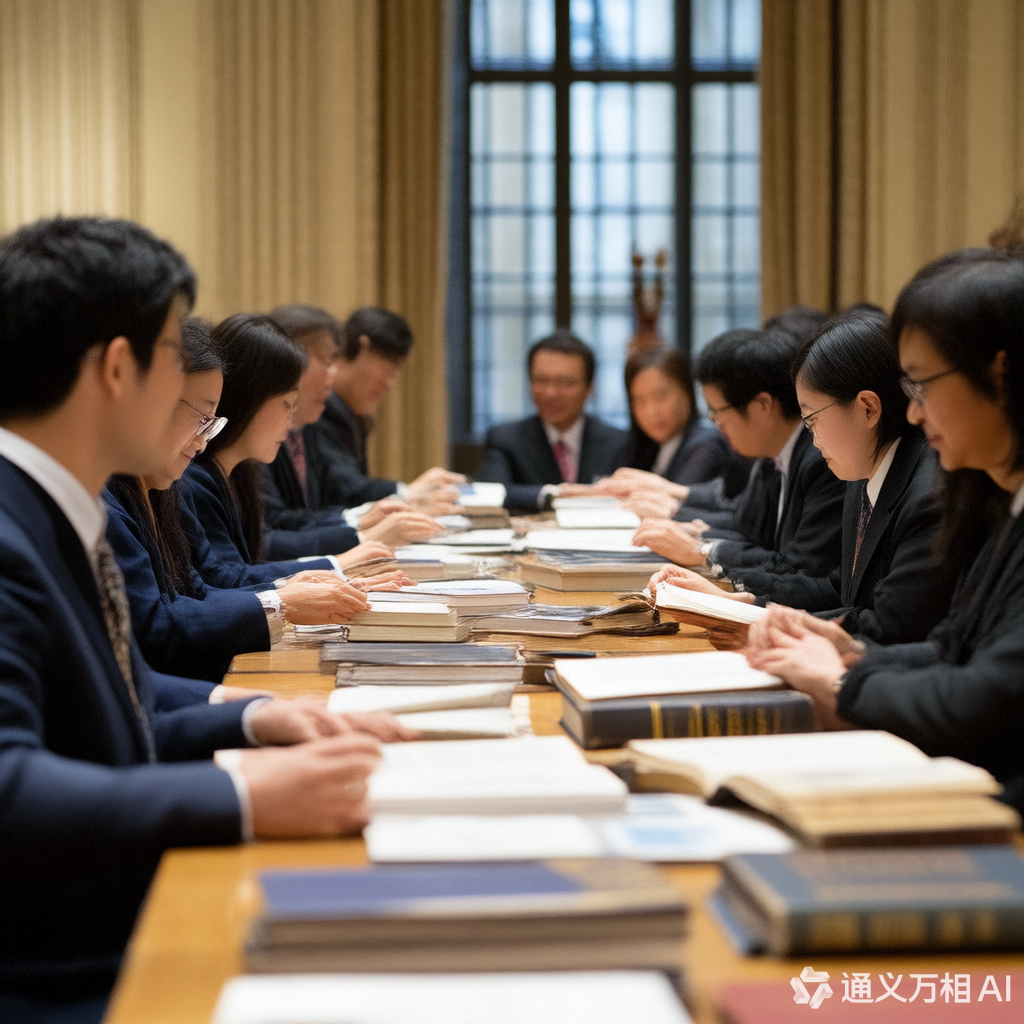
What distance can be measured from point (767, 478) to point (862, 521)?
1.30m

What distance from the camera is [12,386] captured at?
50.8 inches

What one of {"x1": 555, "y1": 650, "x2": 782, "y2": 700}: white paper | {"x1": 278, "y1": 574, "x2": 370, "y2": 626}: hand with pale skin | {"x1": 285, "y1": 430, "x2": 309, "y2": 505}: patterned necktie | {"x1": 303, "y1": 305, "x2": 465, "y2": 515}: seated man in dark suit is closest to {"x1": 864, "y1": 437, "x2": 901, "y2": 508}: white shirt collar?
{"x1": 555, "y1": 650, "x2": 782, "y2": 700}: white paper

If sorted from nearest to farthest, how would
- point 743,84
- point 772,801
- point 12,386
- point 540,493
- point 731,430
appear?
1. point 772,801
2. point 12,386
3. point 731,430
4. point 540,493
5. point 743,84

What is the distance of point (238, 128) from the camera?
6.83m

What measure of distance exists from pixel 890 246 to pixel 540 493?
2870mm

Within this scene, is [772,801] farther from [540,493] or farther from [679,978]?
[540,493]

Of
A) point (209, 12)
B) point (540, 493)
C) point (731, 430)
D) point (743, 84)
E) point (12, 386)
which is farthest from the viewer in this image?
point (743, 84)

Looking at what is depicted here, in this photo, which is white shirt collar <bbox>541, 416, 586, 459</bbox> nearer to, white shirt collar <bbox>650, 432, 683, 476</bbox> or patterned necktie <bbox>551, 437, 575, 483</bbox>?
patterned necktie <bbox>551, 437, 575, 483</bbox>

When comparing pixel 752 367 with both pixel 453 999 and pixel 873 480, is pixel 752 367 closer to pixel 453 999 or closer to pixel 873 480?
pixel 873 480

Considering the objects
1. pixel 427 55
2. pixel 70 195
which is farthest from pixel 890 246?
pixel 70 195

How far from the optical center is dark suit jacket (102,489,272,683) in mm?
2154

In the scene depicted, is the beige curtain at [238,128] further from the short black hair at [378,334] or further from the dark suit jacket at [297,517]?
the dark suit jacket at [297,517]

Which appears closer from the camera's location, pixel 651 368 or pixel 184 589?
pixel 184 589

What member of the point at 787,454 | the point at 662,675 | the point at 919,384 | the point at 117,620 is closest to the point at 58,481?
the point at 117,620
